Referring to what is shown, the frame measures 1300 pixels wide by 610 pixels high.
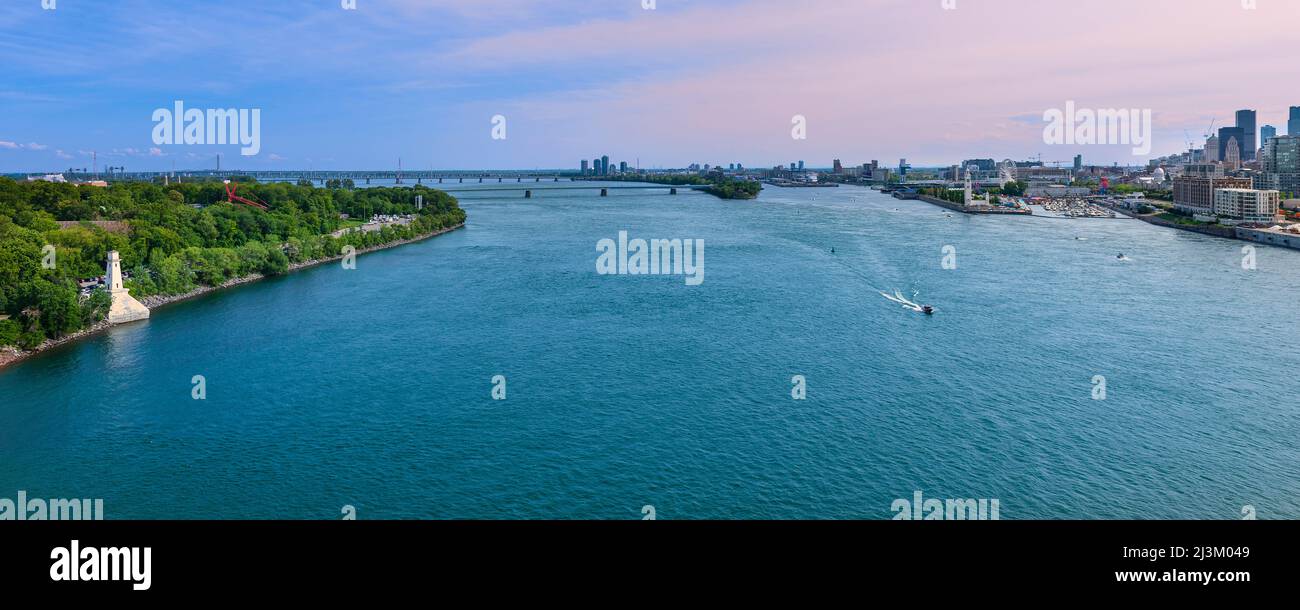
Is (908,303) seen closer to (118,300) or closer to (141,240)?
(118,300)

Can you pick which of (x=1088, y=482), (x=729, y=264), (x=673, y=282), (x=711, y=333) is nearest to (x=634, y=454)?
(x=1088, y=482)

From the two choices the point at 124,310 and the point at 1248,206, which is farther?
the point at 1248,206

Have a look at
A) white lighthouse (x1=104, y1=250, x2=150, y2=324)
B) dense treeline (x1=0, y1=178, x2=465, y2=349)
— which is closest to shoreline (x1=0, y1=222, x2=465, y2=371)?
dense treeline (x1=0, y1=178, x2=465, y2=349)

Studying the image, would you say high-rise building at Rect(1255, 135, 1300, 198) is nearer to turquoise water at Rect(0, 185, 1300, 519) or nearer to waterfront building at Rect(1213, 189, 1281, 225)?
waterfront building at Rect(1213, 189, 1281, 225)

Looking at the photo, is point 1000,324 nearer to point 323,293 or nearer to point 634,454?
point 634,454

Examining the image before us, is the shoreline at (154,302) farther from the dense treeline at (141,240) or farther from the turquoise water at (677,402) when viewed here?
the turquoise water at (677,402)

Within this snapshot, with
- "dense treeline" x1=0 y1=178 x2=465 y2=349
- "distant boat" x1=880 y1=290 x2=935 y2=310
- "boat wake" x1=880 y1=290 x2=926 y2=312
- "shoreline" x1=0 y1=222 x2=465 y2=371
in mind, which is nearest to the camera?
"shoreline" x1=0 y1=222 x2=465 y2=371

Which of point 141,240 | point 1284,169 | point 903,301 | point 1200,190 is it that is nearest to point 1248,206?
point 1200,190
